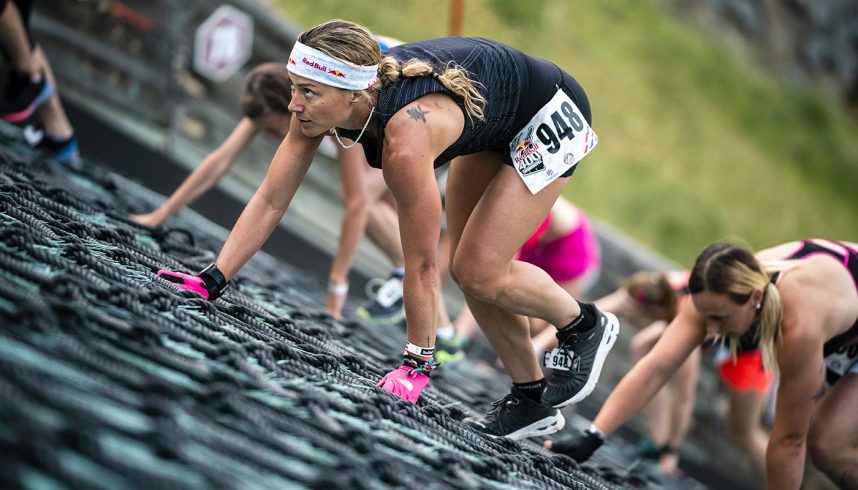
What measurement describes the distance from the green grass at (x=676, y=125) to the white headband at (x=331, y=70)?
7.30 metres

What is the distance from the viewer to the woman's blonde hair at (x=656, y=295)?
19.4 ft

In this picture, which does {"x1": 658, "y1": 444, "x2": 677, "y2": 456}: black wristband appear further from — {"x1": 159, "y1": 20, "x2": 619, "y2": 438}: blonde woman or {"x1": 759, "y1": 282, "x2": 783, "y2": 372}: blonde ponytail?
{"x1": 159, "y1": 20, "x2": 619, "y2": 438}: blonde woman

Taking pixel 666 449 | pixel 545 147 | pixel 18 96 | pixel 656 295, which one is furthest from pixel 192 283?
pixel 666 449

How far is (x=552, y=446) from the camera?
349 cm

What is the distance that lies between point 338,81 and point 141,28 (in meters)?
4.95

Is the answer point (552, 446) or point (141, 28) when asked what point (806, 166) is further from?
point (552, 446)

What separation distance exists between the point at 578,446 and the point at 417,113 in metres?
1.46

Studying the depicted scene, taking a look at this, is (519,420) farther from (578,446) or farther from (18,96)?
(18,96)

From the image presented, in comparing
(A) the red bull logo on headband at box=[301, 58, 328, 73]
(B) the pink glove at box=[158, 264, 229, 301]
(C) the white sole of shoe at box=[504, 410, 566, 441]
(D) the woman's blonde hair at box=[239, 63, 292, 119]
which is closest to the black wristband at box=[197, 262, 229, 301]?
(B) the pink glove at box=[158, 264, 229, 301]

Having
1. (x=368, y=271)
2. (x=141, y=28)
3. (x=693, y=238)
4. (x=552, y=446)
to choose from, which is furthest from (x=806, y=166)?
(x=552, y=446)

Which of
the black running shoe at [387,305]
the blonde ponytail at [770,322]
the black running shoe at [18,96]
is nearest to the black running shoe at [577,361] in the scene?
the blonde ponytail at [770,322]

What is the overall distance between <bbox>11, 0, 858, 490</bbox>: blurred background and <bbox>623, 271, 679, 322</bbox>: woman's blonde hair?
109cm

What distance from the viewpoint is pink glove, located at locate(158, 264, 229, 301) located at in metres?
3.02

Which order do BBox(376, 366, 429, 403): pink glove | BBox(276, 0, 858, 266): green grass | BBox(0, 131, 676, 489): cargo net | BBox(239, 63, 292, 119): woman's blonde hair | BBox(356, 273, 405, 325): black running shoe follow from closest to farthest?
BBox(0, 131, 676, 489): cargo net → BBox(376, 366, 429, 403): pink glove → BBox(239, 63, 292, 119): woman's blonde hair → BBox(356, 273, 405, 325): black running shoe → BBox(276, 0, 858, 266): green grass
